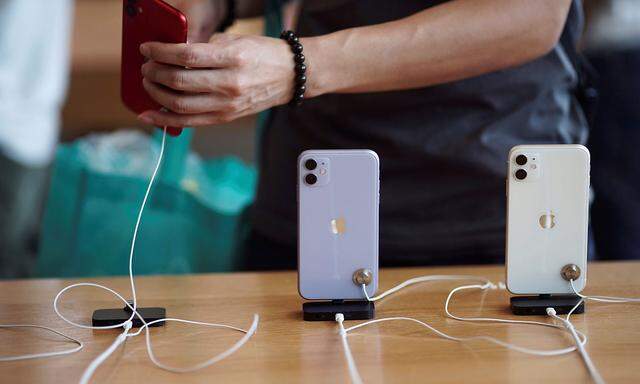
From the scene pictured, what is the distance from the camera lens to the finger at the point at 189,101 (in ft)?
2.68

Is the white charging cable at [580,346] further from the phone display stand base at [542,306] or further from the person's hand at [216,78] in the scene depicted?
the person's hand at [216,78]

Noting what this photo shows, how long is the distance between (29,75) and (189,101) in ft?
6.77

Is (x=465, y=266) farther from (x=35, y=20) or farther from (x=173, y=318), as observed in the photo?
(x=35, y=20)

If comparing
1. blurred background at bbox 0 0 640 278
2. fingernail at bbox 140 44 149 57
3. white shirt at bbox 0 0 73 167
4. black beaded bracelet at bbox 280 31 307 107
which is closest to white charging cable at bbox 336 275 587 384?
black beaded bracelet at bbox 280 31 307 107

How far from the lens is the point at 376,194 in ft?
2.54

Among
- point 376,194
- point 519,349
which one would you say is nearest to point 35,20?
point 376,194

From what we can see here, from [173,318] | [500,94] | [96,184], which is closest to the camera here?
[173,318]

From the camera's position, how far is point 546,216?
31.3 inches

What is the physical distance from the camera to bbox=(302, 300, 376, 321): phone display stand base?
77cm

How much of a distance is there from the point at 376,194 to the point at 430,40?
0.22 metres

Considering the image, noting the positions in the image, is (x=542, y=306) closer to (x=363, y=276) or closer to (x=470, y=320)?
(x=470, y=320)

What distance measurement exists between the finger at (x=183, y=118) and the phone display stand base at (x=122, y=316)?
20cm

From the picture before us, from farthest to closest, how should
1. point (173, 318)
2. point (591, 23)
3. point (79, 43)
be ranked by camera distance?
point (79, 43) → point (591, 23) → point (173, 318)

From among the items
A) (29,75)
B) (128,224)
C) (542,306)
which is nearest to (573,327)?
(542,306)
